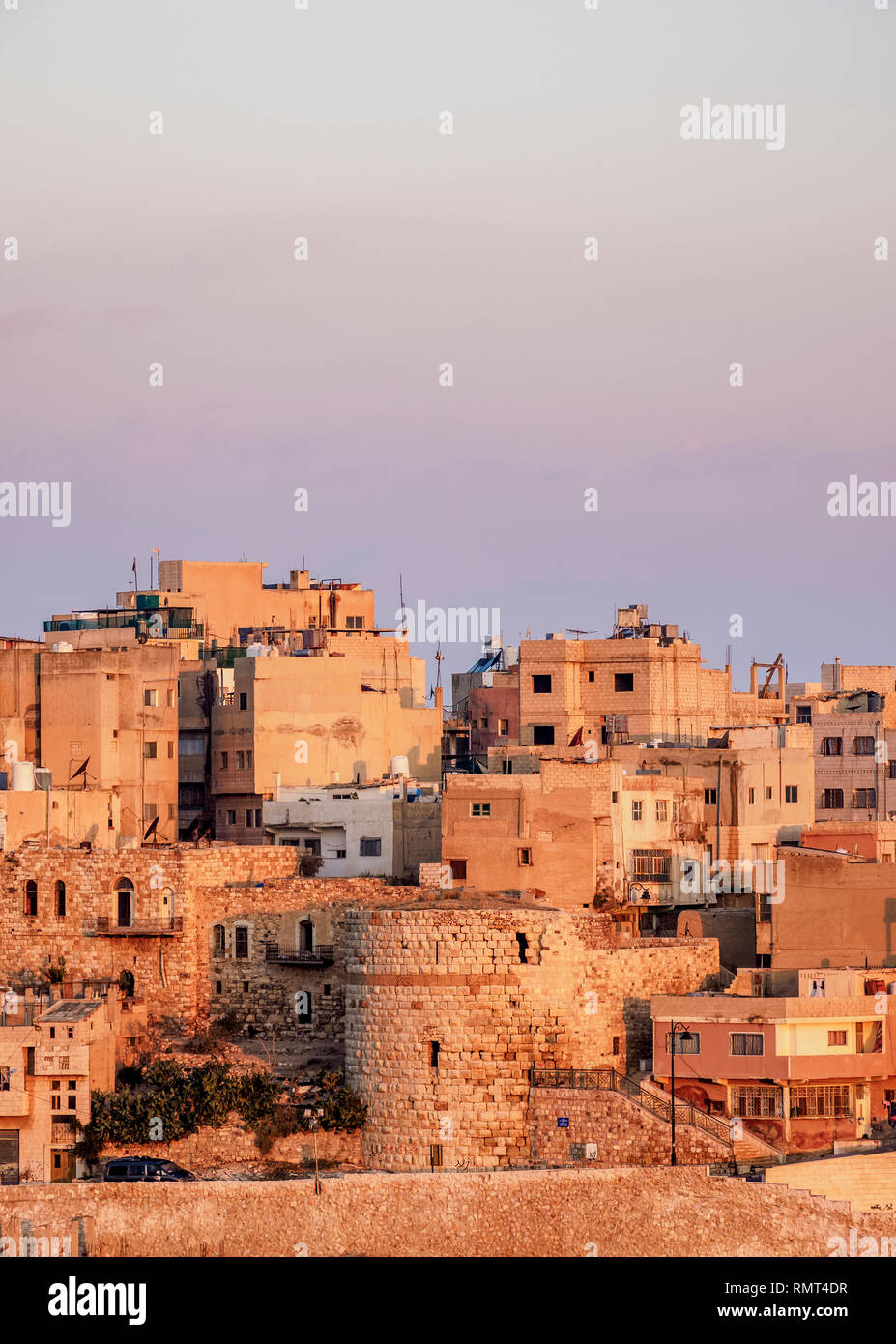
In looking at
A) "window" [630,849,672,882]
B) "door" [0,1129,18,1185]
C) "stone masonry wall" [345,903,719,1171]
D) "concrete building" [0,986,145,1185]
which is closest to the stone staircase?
"stone masonry wall" [345,903,719,1171]

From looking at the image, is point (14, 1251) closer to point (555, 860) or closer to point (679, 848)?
point (555, 860)

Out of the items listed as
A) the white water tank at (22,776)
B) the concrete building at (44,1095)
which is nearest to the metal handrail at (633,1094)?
the concrete building at (44,1095)

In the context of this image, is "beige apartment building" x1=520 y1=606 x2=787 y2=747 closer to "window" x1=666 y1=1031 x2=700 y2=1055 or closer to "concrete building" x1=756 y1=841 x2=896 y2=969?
"concrete building" x1=756 y1=841 x2=896 y2=969

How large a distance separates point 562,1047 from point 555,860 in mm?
8064

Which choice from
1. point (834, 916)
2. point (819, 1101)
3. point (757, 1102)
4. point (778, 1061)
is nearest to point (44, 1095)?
point (757, 1102)

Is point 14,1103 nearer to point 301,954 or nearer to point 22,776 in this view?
point 301,954

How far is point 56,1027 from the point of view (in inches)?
2475

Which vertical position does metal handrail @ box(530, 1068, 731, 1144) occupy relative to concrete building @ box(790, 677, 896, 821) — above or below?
below

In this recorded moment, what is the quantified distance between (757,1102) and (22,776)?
21.4m

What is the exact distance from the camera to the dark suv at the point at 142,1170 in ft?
198

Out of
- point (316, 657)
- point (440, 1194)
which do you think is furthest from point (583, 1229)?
point (316, 657)

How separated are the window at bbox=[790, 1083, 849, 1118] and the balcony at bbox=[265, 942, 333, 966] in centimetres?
1093

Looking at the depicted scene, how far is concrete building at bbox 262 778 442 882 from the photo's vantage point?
236 feet
